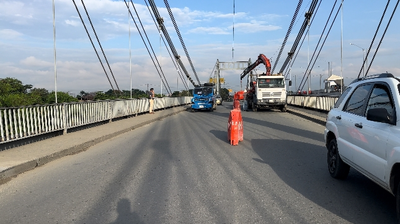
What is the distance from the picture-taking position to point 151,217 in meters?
4.29

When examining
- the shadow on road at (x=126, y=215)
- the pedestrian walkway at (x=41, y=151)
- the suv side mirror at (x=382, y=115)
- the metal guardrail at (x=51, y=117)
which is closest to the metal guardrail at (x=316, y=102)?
the metal guardrail at (x=51, y=117)

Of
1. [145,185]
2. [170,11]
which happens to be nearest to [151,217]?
[145,185]

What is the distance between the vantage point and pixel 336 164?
5.89m

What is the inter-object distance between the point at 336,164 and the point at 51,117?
9195mm

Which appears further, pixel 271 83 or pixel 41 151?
pixel 271 83

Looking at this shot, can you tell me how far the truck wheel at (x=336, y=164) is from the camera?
5766 mm

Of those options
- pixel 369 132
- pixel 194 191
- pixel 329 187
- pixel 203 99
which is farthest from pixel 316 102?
pixel 194 191

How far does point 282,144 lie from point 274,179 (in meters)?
4.16

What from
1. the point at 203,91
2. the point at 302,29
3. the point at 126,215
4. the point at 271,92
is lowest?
the point at 126,215

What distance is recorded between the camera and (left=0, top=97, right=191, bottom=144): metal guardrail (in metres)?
8.91

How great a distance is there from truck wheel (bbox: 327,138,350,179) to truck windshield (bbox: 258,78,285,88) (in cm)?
2003

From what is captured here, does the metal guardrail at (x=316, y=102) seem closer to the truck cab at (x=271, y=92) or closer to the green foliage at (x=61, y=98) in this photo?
the truck cab at (x=271, y=92)

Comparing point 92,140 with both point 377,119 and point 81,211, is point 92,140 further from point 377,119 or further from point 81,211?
point 377,119

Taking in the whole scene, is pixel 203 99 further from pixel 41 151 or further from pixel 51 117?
pixel 41 151
